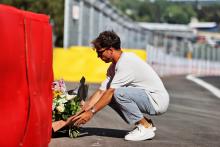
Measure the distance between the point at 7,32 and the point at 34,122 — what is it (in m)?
0.96

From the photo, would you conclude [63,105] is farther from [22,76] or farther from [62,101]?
[22,76]

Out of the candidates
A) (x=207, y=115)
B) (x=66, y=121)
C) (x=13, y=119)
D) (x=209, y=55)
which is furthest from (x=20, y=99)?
(x=209, y=55)

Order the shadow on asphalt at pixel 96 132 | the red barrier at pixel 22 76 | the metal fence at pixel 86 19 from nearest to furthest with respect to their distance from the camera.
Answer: the red barrier at pixel 22 76, the shadow on asphalt at pixel 96 132, the metal fence at pixel 86 19

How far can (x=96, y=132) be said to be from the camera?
8742mm

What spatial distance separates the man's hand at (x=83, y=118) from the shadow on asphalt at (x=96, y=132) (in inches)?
20.6

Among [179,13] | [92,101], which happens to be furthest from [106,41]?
[179,13]

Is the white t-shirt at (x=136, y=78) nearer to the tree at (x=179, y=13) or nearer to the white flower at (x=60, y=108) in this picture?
the white flower at (x=60, y=108)

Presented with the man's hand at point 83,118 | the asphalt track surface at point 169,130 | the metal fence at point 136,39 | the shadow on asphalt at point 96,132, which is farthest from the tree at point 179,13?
the man's hand at point 83,118

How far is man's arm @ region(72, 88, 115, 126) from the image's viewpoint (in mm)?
7496

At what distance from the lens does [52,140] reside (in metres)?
7.75

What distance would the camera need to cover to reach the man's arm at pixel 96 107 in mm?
7496

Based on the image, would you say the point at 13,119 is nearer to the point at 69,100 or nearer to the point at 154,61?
the point at 69,100

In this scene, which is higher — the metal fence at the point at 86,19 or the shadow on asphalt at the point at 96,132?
the metal fence at the point at 86,19

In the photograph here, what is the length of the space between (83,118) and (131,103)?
2.10ft
